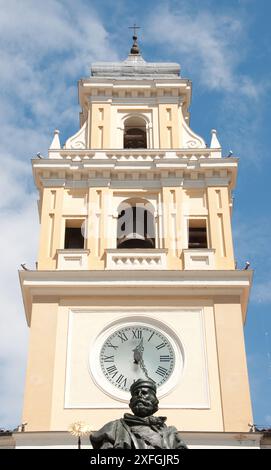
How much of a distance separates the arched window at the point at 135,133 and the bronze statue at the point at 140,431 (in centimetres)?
1488

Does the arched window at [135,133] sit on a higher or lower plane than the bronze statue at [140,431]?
higher

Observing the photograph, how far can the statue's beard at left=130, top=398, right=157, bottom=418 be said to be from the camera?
655 cm

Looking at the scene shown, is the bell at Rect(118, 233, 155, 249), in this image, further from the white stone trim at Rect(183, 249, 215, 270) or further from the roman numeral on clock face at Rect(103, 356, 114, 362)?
the roman numeral on clock face at Rect(103, 356, 114, 362)

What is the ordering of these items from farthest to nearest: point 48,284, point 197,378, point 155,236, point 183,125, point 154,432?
point 183,125
point 155,236
point 48,284
point 197,378
point 154,432

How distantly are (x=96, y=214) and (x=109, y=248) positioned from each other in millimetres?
1157

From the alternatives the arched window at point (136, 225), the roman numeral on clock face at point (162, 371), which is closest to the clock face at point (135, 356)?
the roman numeral on clock face at point (162, 371)

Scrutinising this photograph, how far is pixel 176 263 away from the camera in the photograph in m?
17.5

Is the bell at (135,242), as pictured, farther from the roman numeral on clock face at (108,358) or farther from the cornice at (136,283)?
the roman numeral on clock face at (108,358)

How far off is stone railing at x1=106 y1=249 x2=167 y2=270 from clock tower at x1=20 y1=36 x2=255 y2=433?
0.02 m

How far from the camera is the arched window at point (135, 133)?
2120 cm

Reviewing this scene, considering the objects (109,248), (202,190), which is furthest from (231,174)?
(109,248)

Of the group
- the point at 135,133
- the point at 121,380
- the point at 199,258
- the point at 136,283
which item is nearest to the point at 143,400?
the point at 121,380
